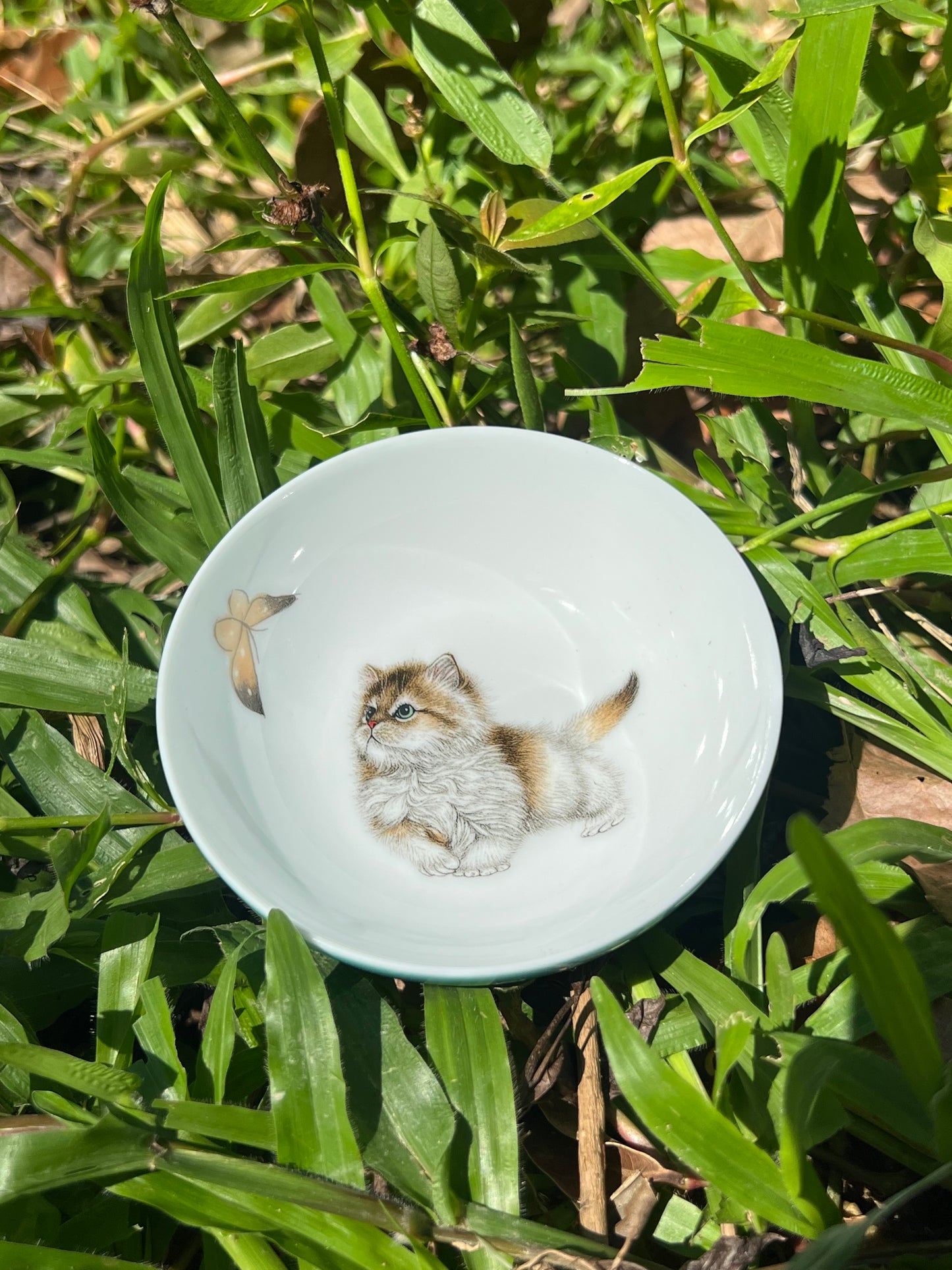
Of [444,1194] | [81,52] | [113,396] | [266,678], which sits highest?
[81,52]

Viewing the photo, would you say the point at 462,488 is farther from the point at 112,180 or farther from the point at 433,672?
the point at 112,180

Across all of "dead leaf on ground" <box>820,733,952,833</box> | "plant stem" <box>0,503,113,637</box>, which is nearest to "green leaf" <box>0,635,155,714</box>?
"plant stem" <box>0,503,113,637</box>

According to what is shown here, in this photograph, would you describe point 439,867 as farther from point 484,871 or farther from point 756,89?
point 756,89

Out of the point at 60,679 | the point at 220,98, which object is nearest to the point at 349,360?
the point at 220,98

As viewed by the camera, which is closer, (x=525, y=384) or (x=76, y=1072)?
(x=76, y=1072)

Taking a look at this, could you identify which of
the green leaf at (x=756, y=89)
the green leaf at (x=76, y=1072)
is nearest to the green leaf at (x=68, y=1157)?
the green leaf at (x=76, y=1072)

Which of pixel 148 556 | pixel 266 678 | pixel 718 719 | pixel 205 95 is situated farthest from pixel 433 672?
pixel 205 95
